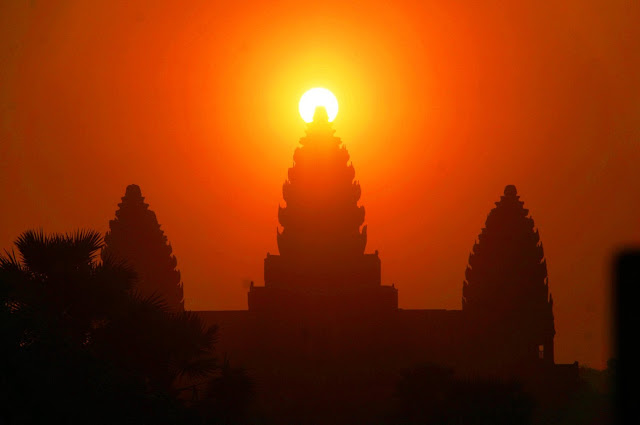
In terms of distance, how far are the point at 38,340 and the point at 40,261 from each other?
2.52 m

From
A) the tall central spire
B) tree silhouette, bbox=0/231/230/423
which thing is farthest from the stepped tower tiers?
tree silhouette, bbox=0/231/230/423

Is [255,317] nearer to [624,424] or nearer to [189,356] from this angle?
[189,356]

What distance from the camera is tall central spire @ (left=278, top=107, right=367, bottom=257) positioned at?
3371 inches

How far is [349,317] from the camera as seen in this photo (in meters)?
75.1

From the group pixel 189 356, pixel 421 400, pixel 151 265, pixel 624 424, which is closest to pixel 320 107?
pixel 151 265

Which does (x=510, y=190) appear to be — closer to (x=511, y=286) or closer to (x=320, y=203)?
(x=511, y=286)

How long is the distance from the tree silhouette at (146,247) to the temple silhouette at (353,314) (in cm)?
373

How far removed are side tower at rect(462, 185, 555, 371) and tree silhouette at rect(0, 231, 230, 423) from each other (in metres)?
51.3

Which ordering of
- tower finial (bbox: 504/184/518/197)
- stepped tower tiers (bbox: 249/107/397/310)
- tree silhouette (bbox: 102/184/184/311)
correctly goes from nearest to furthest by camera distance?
1. tree silhouette (bbox: 102/184/184/311)
2. tower finial (bbox: 504/184/518/197)
3. stepped tower tiers (bbox: 249/107/397/310)

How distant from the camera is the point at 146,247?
7769cm

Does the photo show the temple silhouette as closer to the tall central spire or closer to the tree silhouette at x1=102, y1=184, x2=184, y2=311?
the tall central spire

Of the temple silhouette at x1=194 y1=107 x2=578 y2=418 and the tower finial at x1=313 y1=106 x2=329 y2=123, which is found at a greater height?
the tower finial at x1=313 y1=106 x2=329 y2=123

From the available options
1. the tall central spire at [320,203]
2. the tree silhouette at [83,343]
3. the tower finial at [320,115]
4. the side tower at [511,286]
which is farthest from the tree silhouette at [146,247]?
the tree silhouette at [83,343]

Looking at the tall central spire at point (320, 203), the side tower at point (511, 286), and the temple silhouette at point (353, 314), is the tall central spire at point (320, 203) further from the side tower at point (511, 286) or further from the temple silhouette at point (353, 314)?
the side tower at point (511, 286)
